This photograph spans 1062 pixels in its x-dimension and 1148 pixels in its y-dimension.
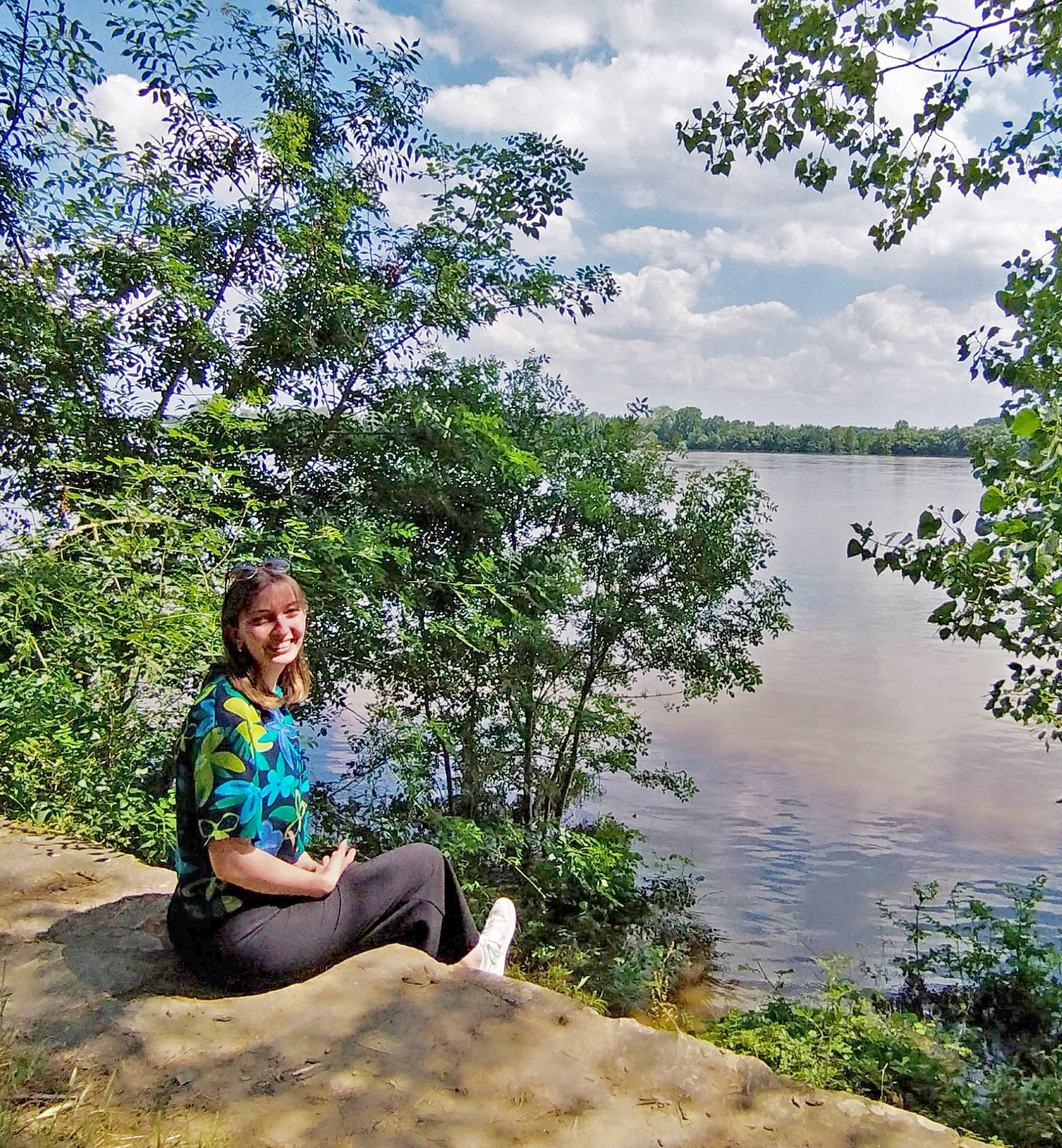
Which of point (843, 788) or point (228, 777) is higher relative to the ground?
point (228, 777)

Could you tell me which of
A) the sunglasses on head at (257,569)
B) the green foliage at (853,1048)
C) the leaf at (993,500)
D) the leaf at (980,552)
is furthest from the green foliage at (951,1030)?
the sunglasses on head at (257,569)

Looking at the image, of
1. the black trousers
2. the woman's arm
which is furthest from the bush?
the woman's arm

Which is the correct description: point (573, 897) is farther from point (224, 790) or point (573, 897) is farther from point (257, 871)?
point (224, 790)

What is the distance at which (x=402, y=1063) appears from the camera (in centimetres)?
216

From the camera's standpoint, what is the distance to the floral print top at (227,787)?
2.37 metres

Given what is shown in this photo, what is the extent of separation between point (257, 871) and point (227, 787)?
0.82ft

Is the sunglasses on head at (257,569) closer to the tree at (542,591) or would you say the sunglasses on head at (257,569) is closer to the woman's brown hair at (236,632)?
the woman's brown hair at (236,632)

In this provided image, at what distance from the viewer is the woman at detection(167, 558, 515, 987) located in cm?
239

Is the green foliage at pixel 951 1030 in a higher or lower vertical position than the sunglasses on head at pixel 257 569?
lower

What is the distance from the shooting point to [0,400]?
4.84m

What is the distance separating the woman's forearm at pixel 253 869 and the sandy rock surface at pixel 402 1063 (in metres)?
0.31

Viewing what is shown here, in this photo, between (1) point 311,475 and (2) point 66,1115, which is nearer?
(2) point 66,1115

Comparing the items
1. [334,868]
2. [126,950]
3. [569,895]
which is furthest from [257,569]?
[569,895]

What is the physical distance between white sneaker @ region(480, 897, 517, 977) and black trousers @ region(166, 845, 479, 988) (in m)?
0.07
